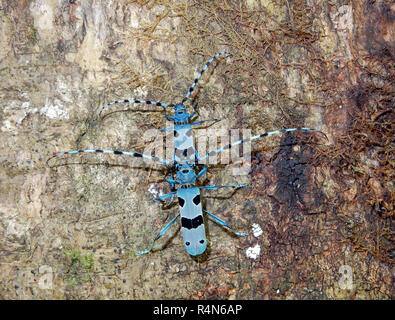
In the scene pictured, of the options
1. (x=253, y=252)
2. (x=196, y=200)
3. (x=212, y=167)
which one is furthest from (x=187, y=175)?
(x=253, y=252)

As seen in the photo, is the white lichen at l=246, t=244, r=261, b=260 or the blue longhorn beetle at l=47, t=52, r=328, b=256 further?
the white lichen at l=246, t=244, r=261, b=260

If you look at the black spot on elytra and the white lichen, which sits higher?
the black spot on elytra

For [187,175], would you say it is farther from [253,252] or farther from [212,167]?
[253,252]

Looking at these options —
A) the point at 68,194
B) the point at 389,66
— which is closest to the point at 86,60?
the point at 68,194

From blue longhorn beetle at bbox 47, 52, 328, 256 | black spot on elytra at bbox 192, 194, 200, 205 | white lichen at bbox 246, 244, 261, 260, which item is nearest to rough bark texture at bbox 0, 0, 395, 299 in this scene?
white lichen at bbox 246, 244, 261, 260

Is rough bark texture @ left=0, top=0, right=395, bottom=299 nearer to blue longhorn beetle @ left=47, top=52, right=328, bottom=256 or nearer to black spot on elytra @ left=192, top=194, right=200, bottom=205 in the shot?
blue longhorn beetle @ left=47, top=52, right=328, bottom=256

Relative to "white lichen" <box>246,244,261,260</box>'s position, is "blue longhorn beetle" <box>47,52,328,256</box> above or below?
above

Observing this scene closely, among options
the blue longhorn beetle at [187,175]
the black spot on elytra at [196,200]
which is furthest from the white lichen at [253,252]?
the black spot on elytra at [196,200]

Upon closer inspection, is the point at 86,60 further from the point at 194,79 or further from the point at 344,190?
the point at 344,190

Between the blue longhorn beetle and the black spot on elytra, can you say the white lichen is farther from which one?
the black spot on elytra
